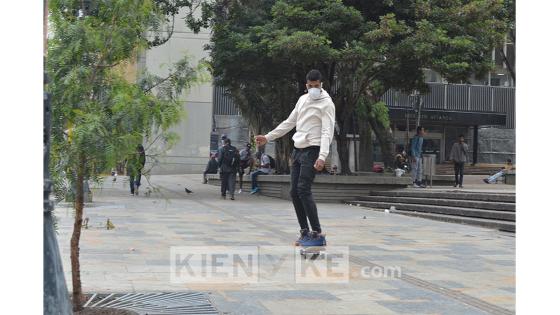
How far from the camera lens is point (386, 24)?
1650cm

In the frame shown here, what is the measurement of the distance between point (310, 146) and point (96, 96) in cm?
310

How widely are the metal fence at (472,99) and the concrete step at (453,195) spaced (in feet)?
71.4

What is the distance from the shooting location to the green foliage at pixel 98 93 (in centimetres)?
449

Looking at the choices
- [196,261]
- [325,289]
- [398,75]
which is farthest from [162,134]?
[398,75]

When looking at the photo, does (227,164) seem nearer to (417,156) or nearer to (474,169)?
(417,156)

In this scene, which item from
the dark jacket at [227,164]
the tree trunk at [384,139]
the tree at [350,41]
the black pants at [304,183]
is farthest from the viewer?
the tree trunk at [384,139]

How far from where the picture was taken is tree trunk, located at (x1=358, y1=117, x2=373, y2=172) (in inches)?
1076

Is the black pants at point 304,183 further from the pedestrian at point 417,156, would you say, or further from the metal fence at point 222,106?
the metal fence at point 222,106

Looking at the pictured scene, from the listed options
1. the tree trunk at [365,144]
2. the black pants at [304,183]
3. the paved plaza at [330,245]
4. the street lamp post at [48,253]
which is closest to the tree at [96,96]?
the paved plaza at [330,245]

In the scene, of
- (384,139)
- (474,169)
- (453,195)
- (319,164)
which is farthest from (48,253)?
(474,169)

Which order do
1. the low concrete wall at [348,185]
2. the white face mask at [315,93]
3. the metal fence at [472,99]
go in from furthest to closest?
the metal fence at [472,99] < the low concrete wall at [348,185] < the white face mask at [315,93]

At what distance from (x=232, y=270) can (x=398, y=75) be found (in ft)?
42.2

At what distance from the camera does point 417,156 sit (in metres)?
20.6

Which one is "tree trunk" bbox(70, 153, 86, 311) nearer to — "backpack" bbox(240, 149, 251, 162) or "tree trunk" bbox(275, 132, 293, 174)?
"tree trunk" bbox(275, 132, 293, 174)
